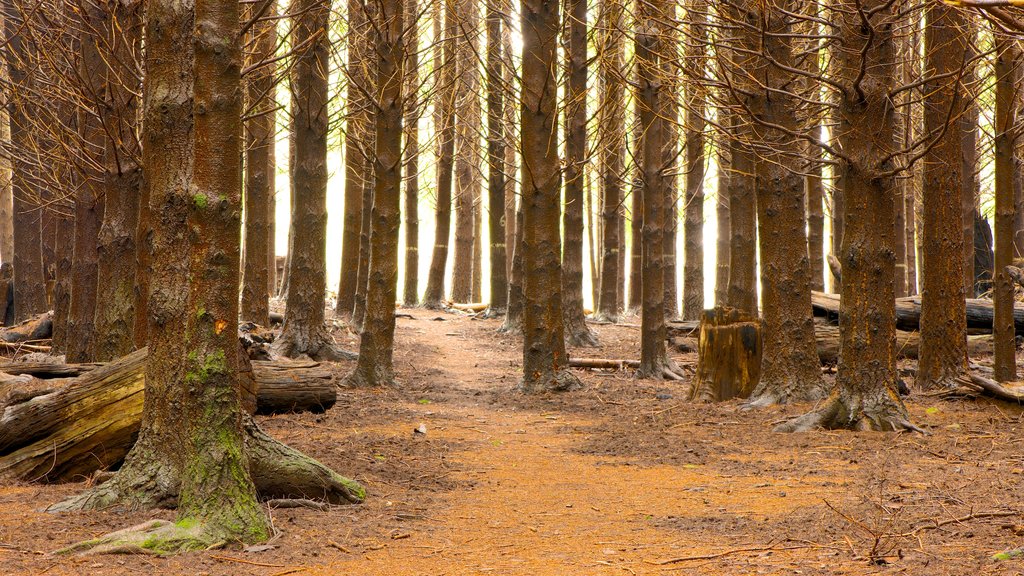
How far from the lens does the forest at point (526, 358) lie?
4.68 m

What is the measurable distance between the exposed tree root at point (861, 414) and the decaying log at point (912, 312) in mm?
5539

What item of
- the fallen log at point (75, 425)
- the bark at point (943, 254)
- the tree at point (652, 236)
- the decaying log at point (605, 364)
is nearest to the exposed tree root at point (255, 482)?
the fallen log at point (75, 425)

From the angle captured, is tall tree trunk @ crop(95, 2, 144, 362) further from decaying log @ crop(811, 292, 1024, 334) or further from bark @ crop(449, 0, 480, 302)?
bark @ crop(449, 0, 480, 302)

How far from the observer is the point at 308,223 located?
13.4m

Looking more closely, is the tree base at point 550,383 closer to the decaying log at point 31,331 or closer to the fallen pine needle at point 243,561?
the fallen pine needle at point 243,561

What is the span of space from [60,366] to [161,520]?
4.42m

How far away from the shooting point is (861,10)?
6.66m

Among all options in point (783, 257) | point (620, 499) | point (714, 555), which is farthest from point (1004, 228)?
point (714, 555)

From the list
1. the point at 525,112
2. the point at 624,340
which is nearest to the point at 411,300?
the point at 624,340

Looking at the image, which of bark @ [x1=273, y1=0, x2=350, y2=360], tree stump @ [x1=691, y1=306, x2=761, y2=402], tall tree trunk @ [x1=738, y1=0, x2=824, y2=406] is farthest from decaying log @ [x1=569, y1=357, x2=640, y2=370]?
tall tree trunk @ [x1=738, y1=0, x2=824, y2=406]

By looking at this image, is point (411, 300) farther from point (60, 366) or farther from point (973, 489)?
point (973, 489)

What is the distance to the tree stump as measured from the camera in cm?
1031

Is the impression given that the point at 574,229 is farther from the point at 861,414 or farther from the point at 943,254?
the point at 861,414

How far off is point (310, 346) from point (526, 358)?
11.8 feet
